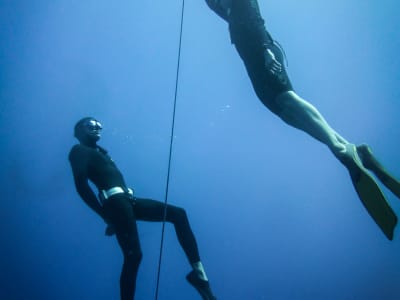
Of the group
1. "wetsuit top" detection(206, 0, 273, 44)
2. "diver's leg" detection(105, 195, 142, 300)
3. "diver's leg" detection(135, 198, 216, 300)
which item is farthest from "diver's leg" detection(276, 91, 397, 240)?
"diver's leg" detection(105, 195, 142, 300)

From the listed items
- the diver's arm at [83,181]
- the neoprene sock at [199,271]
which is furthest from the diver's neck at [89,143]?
the neoprene sock at [199,271]

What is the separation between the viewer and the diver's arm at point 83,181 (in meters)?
2.09

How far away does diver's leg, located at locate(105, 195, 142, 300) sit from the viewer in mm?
2012

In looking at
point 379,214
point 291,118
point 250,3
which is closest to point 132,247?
point 291,118

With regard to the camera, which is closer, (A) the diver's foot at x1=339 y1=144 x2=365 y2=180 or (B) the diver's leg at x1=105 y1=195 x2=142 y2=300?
(A) the diver's foot at x1=339 y1=144 x2=365 y2=180

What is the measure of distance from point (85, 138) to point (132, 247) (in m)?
0.84

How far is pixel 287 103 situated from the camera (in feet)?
5.47

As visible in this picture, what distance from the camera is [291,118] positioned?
171cm

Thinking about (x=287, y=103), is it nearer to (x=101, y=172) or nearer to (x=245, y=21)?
(x=245, y=21)

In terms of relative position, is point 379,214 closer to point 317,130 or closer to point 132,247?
point 317,130

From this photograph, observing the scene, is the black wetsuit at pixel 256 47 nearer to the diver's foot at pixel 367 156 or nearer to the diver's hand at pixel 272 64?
the diver's hand at pixel 272 64

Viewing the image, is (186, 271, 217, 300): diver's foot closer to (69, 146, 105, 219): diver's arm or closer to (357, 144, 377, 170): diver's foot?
(69, 146, 105, 219): diver's arm

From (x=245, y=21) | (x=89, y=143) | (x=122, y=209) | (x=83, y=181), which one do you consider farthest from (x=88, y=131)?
(x=245, y=21)

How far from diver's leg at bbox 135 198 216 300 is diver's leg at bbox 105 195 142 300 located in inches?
A: 3.9
